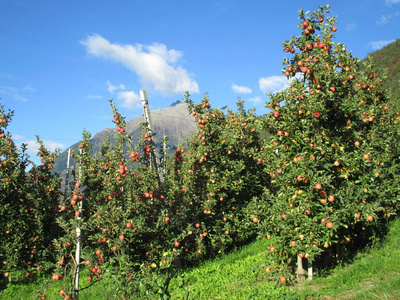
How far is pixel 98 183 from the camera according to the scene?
39.0ft

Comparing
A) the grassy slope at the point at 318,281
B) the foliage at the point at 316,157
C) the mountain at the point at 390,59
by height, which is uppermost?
the mountain at the point at 390,59

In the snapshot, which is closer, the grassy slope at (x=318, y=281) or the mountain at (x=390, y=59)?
the grassy slope at (x=318, y=281)

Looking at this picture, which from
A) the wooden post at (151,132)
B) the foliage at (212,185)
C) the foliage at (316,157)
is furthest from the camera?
the foliage at (212,185)

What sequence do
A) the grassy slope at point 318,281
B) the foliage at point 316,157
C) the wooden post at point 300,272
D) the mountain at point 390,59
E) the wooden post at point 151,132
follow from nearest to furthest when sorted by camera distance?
1. the grassy slope at point 318,281
2. the foliage at point 316,157
3. the wooden post at point 300,272
4. the wooden post at point 151,132
5. the mountain at point 390,59

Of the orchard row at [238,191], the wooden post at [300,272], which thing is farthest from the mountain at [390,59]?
the wooden post at [300,272]

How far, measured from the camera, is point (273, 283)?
582cm

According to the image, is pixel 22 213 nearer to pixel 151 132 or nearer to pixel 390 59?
pixel 151 132

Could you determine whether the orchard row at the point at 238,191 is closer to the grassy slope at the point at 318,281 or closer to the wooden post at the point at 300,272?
the wooden post at the point at 300,272

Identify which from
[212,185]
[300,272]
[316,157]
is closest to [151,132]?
[212,185]

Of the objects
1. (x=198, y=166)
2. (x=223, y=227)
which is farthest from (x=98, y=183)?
(x=223, y=227)

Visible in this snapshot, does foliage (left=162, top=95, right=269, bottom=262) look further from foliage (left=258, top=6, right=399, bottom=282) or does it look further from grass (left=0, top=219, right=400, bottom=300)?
foliage (left=258, top=6, right=399, bottom=282)

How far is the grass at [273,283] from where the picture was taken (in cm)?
493

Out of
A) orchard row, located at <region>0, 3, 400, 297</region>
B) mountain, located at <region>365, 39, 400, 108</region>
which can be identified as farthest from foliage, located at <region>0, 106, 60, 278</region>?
mountain, located at <region>365, 39, 400, 108</region>

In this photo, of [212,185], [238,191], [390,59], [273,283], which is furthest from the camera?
[390,59]
